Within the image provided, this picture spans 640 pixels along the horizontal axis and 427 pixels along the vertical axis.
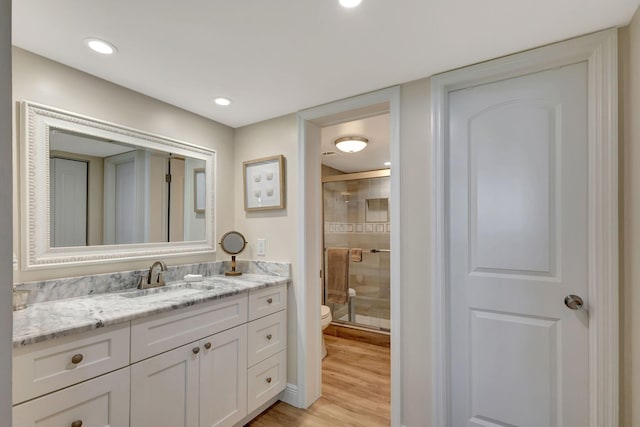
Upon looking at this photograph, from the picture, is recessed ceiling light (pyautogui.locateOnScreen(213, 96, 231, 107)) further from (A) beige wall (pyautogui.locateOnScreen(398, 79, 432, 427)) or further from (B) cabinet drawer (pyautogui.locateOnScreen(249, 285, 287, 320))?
(B) cabinet drawer (pyautogui.locateOnScreen(249, 285, 287, 320))

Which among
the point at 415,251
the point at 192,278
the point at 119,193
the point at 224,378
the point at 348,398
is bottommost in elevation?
the point at 348,398

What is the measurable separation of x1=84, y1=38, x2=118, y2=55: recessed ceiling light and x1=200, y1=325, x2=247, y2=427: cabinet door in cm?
154

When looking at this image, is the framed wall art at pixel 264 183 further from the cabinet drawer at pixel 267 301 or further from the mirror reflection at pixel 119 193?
the cabinet drawer at pixel 267 301

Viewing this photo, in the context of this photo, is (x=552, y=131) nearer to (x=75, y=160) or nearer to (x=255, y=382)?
(x=255, y=382)

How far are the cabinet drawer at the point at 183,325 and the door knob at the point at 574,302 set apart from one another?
171 cm

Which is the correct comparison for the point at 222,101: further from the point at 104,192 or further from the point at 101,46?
the point at 104,192

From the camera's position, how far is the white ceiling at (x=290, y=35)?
121 centimetres

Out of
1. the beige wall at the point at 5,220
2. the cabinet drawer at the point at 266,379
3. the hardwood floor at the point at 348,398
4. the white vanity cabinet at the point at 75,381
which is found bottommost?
the hardwood floor at the point at 348,398

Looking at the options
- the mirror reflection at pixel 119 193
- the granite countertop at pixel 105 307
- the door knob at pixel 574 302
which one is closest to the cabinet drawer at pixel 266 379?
the granite countertop at pixel 105 307

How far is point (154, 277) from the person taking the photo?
1.91 metres

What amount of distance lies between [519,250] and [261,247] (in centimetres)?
172

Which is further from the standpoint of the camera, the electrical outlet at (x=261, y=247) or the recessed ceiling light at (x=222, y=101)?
the electrical outlet at (x=261, y=247)

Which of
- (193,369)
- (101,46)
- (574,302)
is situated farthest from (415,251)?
(101,46)

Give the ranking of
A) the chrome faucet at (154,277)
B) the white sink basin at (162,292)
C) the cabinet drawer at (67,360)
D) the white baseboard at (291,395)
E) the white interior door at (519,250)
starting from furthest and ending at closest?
1. the white baseboard at (291,395)
2. the chrome faucet at (154,277)
3. the white sink basin at (162,292)
4. the white interior door at (519,250)
5. the cabinet drawer at (67,360)
